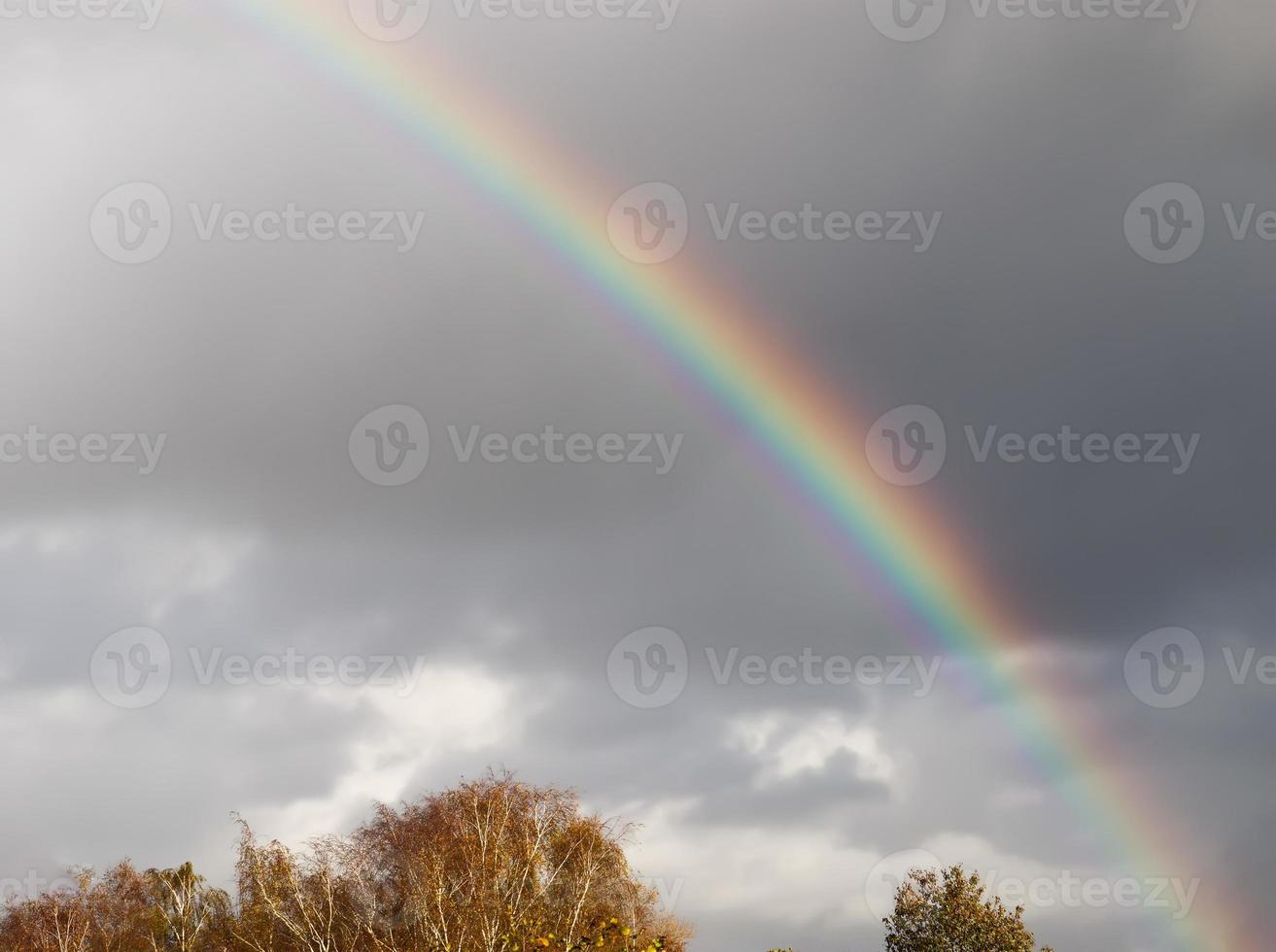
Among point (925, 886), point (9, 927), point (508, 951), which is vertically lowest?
point (508, 951)

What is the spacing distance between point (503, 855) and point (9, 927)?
5282 centimetres

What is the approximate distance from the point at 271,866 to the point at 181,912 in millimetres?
26847

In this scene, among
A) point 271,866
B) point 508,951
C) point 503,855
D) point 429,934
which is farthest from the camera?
point 271,866

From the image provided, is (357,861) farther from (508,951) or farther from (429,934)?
(508,951)

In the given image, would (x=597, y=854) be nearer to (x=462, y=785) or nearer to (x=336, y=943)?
(x=462, y=785)

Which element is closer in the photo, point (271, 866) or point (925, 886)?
point (271, 866)

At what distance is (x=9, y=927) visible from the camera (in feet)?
285

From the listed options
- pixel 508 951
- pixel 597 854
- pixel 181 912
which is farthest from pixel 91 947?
pixel 508 951

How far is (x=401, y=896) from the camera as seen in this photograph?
73688mm

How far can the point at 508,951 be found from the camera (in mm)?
29844

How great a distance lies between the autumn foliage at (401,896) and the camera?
1978 inches

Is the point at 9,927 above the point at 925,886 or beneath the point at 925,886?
beneath

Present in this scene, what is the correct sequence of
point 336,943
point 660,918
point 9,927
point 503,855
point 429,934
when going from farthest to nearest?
1. point 9,927
2. point 660,918
3. point 336,943
4. point 503,855
5. point 429,934

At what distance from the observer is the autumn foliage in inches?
1978
